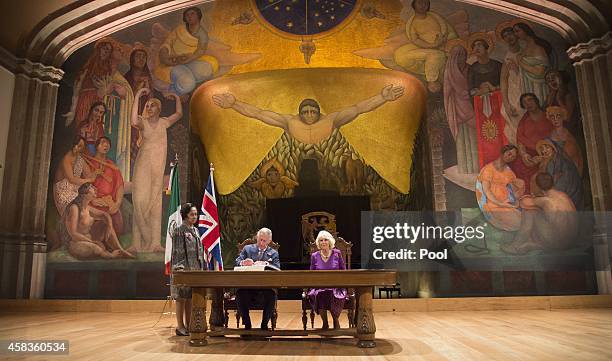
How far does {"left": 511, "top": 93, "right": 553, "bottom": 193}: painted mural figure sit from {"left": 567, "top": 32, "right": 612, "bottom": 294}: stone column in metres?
0.76

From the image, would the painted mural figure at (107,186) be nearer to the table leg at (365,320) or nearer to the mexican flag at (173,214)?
the mexican flag at (173,214)

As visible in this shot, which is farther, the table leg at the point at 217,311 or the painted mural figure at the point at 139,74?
the painted mural figure at the point at 139,74

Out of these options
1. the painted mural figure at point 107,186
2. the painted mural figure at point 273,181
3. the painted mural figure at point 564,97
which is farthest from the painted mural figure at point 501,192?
the painted mural figure at point 107,186

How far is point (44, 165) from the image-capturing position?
10086mm

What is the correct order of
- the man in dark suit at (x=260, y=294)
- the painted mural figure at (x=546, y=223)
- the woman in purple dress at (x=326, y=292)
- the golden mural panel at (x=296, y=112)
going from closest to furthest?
the woman in purple dress at (x=326, y=292) → the man in dark suit at (x=260, y=294) → the painted mural figure at (x=546, y=223) → the golden mural panel at (x=296, y=112)

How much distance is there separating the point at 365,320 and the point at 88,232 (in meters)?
7.56

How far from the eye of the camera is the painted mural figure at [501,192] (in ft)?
31.1

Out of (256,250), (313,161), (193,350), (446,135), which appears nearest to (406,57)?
(446,135)

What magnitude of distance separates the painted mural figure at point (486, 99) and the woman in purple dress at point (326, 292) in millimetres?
5780

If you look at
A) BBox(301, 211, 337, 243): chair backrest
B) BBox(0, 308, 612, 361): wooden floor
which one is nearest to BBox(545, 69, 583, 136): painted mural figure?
BBox(0, 308, 612, 361): wooden floor

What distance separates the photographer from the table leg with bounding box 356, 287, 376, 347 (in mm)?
4250

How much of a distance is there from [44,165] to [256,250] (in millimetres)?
6772

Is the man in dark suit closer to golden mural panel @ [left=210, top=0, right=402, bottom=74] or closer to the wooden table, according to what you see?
the wooden table

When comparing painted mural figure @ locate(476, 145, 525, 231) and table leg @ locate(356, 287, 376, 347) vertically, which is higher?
painted mural figure @ locate(476, 145, 525, 231)
